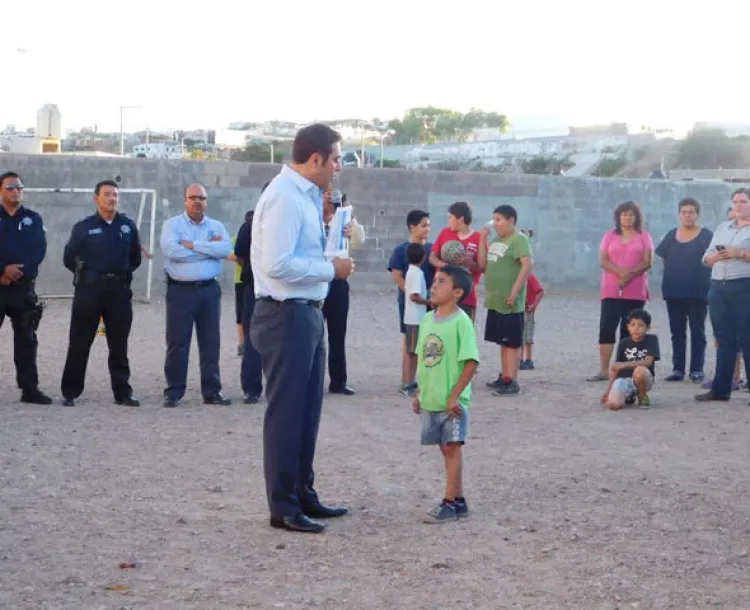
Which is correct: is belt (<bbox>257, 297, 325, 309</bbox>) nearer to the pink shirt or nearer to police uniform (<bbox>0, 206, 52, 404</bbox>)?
police uniform (<bbox>0, 206, 52, 404</bbox>)

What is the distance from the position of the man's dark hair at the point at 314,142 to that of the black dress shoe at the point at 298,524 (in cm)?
184

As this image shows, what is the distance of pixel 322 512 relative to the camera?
655 centimetres

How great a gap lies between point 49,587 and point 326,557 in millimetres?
1293

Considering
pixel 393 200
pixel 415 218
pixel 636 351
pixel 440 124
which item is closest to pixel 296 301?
pixel 415 218

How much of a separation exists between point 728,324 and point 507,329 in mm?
1994

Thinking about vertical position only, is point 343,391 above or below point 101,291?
below

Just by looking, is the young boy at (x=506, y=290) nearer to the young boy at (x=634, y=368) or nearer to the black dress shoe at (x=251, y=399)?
the young boy at (x=634, y=368)

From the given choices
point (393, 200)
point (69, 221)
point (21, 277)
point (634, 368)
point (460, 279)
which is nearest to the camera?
point (460, 279)

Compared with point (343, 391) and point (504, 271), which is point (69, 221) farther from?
point (504, 271)

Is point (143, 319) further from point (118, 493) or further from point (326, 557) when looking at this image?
point (326, 557)

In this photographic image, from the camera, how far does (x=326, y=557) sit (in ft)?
19.0

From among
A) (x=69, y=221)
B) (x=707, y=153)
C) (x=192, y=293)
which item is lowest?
(x=192, y=293)

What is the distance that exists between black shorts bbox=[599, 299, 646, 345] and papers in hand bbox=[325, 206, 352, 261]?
6192 mm

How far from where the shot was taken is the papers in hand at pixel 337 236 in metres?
6.44
